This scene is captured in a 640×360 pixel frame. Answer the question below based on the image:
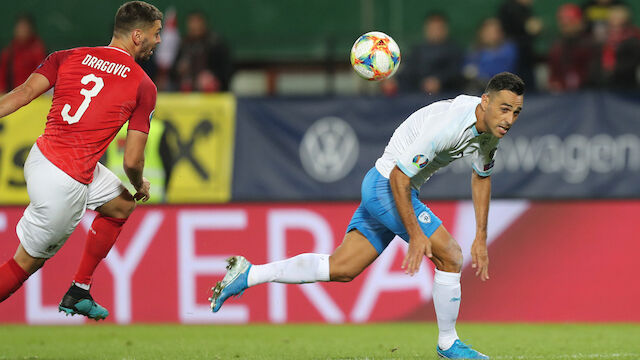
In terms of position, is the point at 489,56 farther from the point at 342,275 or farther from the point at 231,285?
the point at 231,285

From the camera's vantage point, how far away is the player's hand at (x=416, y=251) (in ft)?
21.5

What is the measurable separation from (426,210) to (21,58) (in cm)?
889

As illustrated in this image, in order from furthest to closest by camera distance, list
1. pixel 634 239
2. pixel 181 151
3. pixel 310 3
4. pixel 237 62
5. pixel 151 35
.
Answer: pixel 310 3 → pixel 237 62 → pixel 181 151 → pixel 634 239 → pixel 151 35

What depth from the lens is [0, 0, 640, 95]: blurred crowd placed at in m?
13.5

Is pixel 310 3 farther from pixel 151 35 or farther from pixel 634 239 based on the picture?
pixel 151 35

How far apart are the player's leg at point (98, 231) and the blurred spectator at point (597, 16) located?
848 cm

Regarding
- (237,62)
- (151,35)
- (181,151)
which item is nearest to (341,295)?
(181,151)

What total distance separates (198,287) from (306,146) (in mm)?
3196

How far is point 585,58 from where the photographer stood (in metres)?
13.8

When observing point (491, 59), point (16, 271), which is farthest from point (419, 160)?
point (491, 59)

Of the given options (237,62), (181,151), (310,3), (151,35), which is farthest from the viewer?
(310,3)

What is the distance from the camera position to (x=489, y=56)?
44.2 feet

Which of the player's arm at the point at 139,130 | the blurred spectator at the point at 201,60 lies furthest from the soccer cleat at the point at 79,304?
the blurred spectator at the point at 201,60

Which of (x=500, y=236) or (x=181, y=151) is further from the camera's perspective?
(x=181, y=151)
